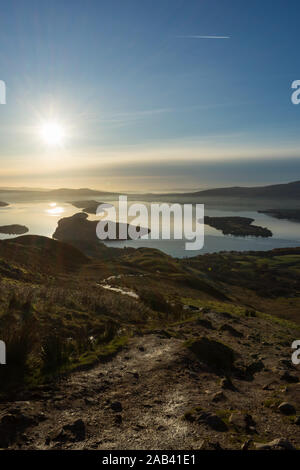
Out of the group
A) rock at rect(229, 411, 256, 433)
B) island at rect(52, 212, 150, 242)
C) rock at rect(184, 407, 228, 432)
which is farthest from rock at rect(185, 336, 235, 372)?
island at rect(52, 212, 150, 242)

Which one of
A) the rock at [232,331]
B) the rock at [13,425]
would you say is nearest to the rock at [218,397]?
the rock at [13,425]

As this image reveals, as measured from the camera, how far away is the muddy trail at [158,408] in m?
4.94

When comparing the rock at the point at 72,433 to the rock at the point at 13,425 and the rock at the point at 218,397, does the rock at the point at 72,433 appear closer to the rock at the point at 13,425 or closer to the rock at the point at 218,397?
the rock at the point at 13,425

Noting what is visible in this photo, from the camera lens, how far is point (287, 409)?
6.04 metres

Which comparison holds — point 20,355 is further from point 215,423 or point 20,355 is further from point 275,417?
point 275,417

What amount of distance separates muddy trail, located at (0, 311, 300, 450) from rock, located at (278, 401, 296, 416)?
2 centimetres

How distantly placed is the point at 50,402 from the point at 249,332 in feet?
39.1

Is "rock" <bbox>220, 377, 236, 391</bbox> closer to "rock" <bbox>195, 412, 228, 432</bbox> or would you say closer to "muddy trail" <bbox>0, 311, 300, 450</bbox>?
"muddy trail" <bbox>0, 311, 300, 450</bbox>

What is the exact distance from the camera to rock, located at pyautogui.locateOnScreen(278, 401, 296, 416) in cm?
601

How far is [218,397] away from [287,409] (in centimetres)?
135

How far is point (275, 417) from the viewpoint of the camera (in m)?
5.91

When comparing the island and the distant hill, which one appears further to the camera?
the island

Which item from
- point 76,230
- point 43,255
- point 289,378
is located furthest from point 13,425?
point 76,230

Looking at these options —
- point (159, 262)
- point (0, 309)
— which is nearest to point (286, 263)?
point (159, 262)
